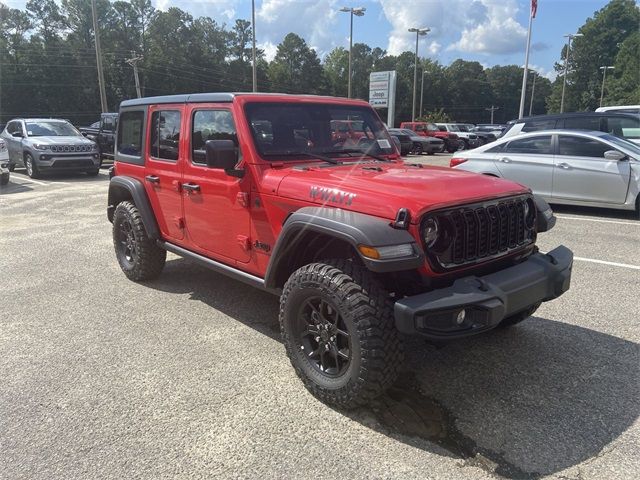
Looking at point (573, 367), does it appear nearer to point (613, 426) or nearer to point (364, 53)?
point (613, 426)

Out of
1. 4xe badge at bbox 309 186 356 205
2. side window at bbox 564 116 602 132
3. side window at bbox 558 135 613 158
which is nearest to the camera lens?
4xe badge at bbox 309 186 356 205

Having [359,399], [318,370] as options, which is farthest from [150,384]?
[359,399]

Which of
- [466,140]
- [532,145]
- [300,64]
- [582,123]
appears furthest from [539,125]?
[300,64]

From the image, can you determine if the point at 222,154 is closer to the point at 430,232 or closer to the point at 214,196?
the point at 214,196

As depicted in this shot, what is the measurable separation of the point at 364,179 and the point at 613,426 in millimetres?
2009

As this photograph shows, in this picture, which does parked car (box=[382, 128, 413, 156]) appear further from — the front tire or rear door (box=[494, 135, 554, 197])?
the front tire

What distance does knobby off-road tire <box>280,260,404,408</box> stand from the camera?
2742 mm

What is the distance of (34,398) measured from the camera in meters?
3.16

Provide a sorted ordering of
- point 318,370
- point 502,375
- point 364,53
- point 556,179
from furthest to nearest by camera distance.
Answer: point 364,53 → point 556,179 → point 502,375 → point 318,370

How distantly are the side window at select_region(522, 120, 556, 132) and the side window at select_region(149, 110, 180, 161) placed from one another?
25.9 ft

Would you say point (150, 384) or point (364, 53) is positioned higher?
point (364, 53)

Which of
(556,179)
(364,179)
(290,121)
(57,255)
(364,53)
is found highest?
(364,53)

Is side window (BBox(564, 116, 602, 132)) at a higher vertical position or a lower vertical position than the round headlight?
higher

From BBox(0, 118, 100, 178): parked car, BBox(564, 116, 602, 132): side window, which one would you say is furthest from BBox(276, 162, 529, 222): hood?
BBox(0, 118, 100, 178): parked car
